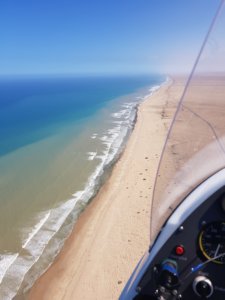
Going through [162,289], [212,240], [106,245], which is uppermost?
[212,240]

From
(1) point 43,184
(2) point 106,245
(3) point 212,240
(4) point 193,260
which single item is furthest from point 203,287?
(1) point 43,184

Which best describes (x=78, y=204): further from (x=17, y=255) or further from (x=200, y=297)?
(x=200, y=297)

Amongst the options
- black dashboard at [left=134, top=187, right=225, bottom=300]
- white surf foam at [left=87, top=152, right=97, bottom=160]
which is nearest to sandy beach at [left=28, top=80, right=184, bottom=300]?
white surf foam at [left=87, top=152, right=97, bottom=160]

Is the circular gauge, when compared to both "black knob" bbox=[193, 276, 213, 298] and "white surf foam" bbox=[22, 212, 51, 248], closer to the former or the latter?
"black knob" bbox=[193, 276, 213, 298]

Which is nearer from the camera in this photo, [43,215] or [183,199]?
[183,199]

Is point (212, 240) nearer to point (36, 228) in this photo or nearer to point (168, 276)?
point (168, 276)

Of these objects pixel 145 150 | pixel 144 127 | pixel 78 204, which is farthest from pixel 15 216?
pixel 144 127
